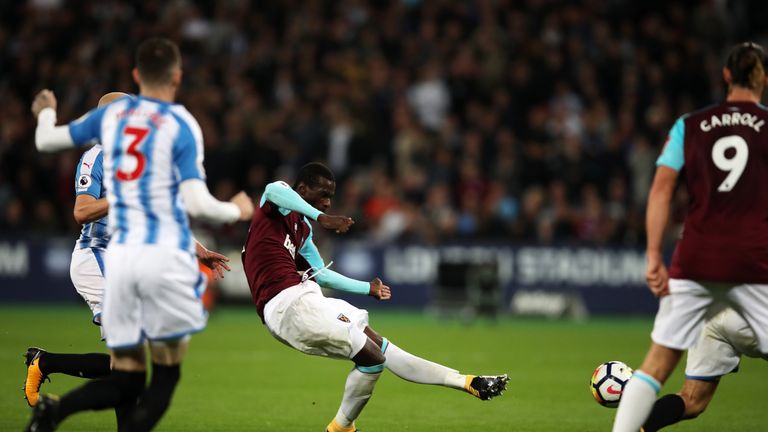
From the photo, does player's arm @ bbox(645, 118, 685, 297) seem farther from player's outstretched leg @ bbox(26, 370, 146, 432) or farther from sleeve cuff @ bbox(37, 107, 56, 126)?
sleeve cuff @ bbox(37, 107, 56, 126)

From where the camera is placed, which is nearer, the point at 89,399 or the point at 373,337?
the point at 89,399

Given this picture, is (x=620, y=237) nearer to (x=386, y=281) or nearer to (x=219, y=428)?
(x=386, y=281)

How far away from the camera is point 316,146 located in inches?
846

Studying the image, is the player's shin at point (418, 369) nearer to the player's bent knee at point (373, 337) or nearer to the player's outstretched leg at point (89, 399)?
the player's bent knee at point (373, 337)

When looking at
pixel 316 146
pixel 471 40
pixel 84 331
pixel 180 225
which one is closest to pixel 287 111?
pixel 316 146

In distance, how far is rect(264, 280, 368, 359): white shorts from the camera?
749 centimetres

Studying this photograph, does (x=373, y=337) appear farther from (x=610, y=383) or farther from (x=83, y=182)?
(x=83, y=182)

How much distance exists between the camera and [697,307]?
609 cm

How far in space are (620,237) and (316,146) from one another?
20.5ft

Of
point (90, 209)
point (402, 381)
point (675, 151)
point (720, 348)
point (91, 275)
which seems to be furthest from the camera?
point (402, 381)

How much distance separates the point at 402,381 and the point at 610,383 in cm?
436

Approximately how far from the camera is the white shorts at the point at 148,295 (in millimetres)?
5797

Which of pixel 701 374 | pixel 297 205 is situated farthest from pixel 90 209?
pixel 701 374

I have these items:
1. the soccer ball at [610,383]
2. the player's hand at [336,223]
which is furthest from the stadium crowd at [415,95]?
the player's hand at [336,223]
